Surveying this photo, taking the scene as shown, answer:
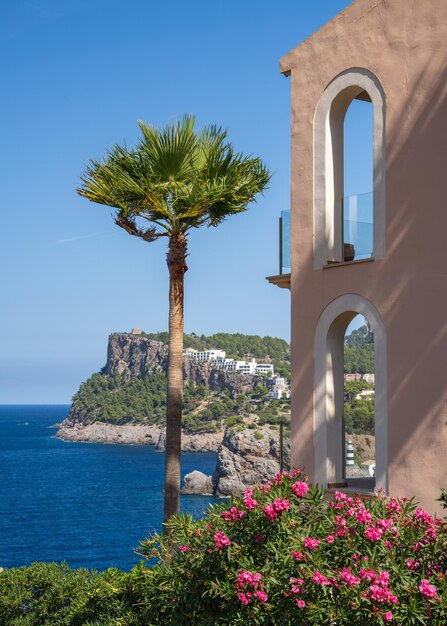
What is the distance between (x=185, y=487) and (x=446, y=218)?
123797 mm

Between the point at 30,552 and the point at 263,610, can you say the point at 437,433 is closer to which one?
the point at 263,610

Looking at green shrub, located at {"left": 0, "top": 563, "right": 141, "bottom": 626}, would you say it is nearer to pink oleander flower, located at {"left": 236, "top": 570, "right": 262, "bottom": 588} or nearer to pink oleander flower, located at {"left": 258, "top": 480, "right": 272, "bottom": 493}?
pink oleander flower, located at {"left": 258, "top": 480, "right": 272, "bottom": 493}

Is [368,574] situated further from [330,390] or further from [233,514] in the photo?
[330,390]

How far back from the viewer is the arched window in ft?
44.5

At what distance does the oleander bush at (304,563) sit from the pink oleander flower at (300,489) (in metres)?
0.01

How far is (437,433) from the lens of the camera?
12227 millimetres

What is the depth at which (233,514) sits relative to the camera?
947 cm

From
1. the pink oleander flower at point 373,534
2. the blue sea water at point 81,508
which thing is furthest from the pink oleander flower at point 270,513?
the blue sea water at point 81,508

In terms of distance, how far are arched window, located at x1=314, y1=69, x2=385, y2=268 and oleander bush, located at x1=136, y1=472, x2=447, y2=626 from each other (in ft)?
17.3

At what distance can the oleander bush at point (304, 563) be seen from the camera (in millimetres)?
7926

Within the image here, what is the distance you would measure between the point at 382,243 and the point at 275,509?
560 cm

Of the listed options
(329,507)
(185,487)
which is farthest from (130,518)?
(329,507)

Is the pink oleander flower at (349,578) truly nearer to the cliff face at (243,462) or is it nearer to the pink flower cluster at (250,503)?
the pink flower cluster at (250,503)

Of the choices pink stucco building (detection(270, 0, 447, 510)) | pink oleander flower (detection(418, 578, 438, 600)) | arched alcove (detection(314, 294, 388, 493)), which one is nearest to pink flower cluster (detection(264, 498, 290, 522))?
pink oleander flower (detection(418, 578, 438, 600))
